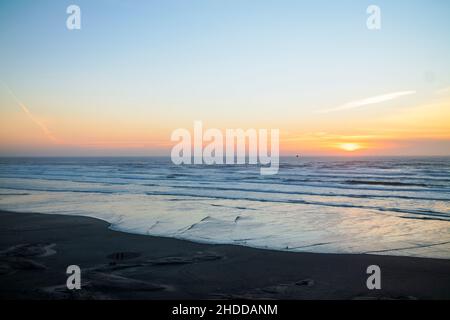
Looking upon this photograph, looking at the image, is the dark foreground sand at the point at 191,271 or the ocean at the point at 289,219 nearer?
the dark foreground sand at the point at 191,271

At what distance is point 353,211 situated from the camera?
1573 centimetres

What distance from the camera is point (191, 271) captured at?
23.0 feet

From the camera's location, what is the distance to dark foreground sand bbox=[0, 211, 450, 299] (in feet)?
19.1

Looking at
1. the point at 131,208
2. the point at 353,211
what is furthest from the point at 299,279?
the point at 131,208

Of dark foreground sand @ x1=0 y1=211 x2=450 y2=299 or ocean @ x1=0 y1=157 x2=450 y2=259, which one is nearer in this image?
dark foreground sand @ x1=0 y1=211 x2=450 y2=299

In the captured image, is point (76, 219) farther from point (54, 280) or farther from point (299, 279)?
point (299, 279)

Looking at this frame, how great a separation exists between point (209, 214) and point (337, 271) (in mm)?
7977

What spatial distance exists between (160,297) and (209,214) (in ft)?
29.6

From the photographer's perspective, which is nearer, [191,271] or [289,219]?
[191,271]

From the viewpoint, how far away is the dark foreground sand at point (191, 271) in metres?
5.82
